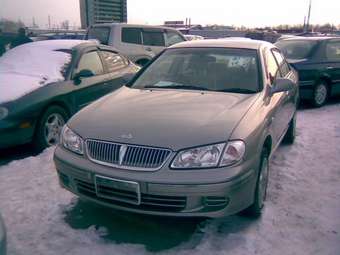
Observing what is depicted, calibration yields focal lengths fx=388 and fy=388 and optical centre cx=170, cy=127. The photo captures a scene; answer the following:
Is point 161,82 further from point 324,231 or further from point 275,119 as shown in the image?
point 324,231

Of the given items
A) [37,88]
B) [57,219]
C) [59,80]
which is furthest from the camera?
[59,80]

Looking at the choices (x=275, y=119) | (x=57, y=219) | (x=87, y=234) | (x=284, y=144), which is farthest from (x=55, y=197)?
(x=284, y=144)

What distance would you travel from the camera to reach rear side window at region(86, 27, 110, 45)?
1131cm

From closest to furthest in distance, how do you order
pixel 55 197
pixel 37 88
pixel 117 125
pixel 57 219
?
pixel 117 125 → pixel 57 219 → pixel 55 197 → pixel 37 88

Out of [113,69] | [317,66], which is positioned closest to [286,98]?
[113,69]

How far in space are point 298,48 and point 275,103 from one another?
5224 millimetres

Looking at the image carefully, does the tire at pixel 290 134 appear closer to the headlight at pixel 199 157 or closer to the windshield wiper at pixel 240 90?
the windshield wiper at pixel 240 90

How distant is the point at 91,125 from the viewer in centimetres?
326

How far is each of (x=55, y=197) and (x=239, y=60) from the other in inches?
93.5

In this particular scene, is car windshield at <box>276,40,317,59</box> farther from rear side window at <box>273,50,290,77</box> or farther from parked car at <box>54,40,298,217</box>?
parked car at <box>54,40,298,217</box>

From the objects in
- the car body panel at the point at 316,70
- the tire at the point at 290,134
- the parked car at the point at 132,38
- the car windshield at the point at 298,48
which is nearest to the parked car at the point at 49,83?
the tire at the point at 290,134

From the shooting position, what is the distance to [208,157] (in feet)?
9.33

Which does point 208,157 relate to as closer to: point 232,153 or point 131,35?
point 232,153

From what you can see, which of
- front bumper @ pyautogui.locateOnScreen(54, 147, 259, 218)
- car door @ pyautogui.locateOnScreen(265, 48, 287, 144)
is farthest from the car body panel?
front bumper @ pyautogui.locateOnScreen(54, 147, 259, 218)
